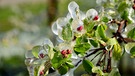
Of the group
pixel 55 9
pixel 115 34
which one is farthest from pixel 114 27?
pixel 55 9

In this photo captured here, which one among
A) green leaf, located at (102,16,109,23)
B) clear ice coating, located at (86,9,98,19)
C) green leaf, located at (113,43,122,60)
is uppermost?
clear ice coating, located at (86,9,98,19)

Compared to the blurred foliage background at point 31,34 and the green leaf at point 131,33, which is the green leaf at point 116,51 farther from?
the blurred foliage background at point 31,34

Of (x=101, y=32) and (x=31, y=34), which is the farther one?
(x=31, y=34)

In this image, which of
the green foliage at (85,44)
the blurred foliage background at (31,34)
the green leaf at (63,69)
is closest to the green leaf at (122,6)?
the green foliage at (85,44)

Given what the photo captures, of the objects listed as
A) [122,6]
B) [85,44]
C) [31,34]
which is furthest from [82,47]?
[31,34]

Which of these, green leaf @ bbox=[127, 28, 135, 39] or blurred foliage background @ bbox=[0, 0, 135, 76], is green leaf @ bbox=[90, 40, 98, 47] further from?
blurred foliage background @ bbox=[0, 0, 135, 76]

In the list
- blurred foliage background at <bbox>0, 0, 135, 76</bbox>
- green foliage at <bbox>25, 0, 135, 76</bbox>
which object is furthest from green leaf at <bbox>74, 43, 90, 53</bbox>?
blurred foliage background at <bbox>0, 0, 135, 76</bbox>

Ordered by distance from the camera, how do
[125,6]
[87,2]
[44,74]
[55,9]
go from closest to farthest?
[44,74] < [125,6] < [55,9] < [87,2]

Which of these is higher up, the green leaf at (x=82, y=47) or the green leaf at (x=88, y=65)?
the green leaf at (x=82, y=47)

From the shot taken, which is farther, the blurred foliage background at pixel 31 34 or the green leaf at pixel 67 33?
the blurred foliage background at pixel 31 34

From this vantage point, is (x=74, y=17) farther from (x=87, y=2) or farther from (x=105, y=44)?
(x=87, y=2)

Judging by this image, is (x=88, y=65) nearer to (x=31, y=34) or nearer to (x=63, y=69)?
(x=63, y=69)
